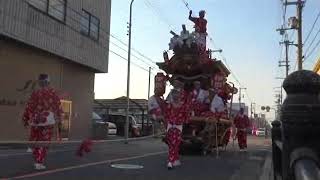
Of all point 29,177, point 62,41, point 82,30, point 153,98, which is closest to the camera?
point 29,177

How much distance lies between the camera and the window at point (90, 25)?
34625 mm

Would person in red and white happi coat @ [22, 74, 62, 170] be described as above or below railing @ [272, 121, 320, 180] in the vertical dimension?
above

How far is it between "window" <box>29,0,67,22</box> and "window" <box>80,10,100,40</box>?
2.68 metres

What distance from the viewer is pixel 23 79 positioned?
2789cm

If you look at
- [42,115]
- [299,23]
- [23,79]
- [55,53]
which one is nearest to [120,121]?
[299,23]

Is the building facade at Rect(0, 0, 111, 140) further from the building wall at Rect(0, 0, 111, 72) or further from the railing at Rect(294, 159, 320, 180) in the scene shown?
the railing at Rect(294, 159, 320, 180)

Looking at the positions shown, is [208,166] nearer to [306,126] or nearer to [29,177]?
[29,177]

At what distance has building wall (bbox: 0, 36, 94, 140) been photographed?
86.4ft

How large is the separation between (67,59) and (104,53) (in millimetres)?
5652

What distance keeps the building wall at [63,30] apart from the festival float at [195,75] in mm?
8695

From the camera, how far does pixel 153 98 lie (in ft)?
55.5

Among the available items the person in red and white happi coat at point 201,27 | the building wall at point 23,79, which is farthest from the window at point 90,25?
the person in red and white happi coat at point 201,27

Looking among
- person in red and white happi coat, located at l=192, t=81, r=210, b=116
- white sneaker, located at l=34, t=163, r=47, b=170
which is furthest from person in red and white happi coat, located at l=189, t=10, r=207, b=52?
white sneaker, located at l=34, t=163, r=47, b=170

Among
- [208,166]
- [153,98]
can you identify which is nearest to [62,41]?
[153,98]
